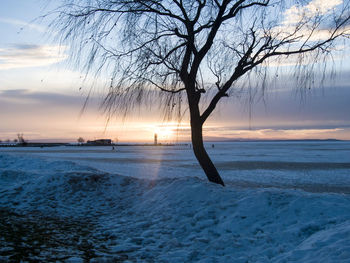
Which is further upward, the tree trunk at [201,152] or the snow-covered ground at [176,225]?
the tree trunk at [201,152]

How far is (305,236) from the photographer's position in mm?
4836

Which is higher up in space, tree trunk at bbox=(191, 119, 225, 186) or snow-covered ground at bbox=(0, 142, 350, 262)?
tree trunk at bbox=(191, 119, 225, 186)

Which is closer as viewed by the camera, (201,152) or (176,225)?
(176,225)

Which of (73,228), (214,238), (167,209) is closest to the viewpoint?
(214,238)

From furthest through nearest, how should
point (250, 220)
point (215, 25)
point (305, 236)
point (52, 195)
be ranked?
point (52, 195) → point (215, 25) → point (250, 220) → point (305, 236)

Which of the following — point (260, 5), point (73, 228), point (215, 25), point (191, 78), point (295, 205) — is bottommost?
point (73, 228)

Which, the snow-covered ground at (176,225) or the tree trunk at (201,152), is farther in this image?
the tree trunk at (201,152)

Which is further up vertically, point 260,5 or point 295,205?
point 260,5

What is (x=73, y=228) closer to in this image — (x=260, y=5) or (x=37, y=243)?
(x=37, y=243)

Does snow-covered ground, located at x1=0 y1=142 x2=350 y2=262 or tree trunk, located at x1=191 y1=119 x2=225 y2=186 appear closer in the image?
snow-covered ground, located at x1=0 y1=142 x2=350 y2=262

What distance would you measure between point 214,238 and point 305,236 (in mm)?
1518

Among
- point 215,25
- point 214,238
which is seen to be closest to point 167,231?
point 214,238

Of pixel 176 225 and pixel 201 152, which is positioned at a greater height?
pixel 201 152

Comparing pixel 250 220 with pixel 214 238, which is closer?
pixel 214 238
